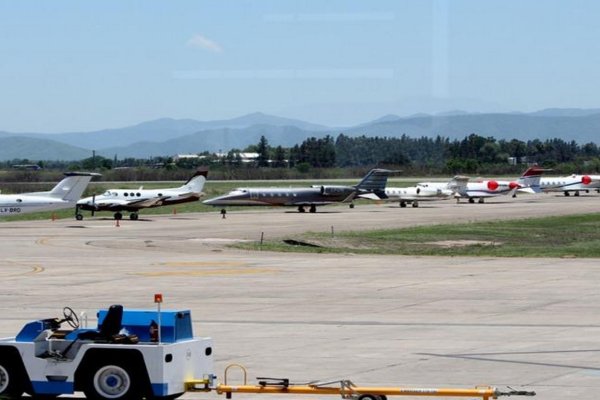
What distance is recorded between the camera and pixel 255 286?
122ft

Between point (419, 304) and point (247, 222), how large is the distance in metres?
52.1

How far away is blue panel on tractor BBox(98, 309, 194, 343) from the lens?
16.6 metres

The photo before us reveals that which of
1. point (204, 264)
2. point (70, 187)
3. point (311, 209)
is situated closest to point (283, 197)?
point (311, 209)

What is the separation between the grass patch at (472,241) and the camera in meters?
54.9

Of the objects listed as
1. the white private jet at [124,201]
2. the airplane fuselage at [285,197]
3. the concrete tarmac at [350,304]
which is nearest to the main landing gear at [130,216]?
the white private jet at [124,201]

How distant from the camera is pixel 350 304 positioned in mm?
31812

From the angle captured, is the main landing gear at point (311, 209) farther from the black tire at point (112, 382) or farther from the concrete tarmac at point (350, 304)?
the black tire at point (112, 382)

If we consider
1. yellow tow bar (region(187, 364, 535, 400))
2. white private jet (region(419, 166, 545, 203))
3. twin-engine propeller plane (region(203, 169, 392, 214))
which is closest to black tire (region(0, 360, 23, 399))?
yellow tow bar (region(187, 364, 535, 400))

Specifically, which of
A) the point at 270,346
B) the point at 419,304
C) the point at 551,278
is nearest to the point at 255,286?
the point at 419,304

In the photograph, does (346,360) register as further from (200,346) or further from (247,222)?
(247,222)

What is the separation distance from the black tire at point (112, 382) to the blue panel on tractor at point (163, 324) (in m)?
0.75

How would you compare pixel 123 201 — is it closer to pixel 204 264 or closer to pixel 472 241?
pixel 472 241

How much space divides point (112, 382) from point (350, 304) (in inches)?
634

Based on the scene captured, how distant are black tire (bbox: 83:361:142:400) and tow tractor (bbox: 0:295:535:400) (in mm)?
13
